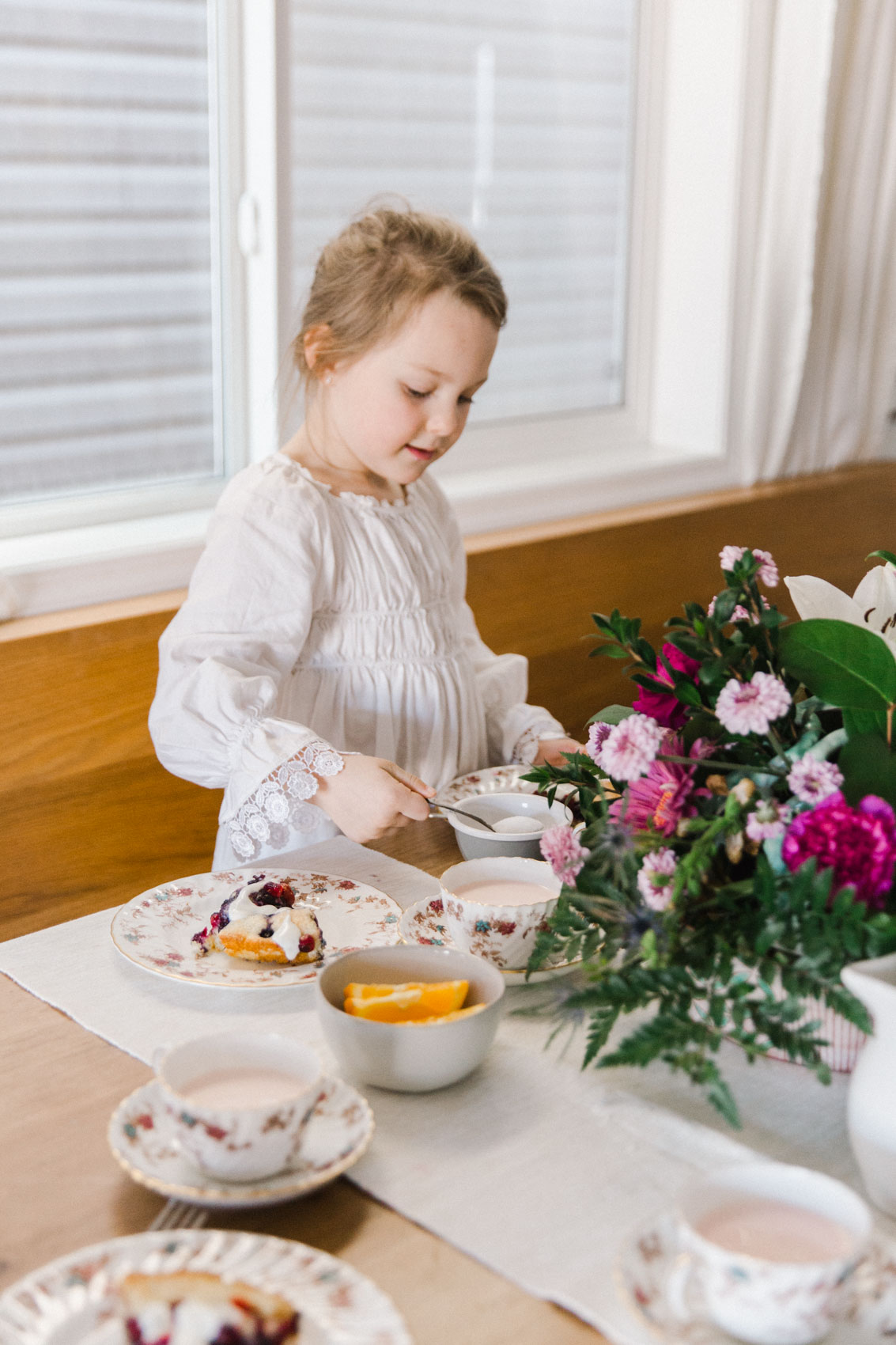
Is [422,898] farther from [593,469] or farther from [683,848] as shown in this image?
[593,469]

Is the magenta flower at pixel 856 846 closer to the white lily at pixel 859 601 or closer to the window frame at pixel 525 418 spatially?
the white lily at pixel 859 601

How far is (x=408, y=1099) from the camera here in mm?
800

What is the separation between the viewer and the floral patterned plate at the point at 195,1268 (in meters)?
0.59

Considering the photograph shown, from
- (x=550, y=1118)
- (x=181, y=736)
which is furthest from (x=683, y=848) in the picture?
(x=181, y=736)

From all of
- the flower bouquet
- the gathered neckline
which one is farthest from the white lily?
the gathered neckline

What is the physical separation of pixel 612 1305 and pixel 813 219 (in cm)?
250

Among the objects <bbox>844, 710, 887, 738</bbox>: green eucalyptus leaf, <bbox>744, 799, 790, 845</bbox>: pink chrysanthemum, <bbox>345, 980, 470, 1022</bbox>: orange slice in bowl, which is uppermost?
<bbox>844, 710, 887, 738</bbox>: green eucalyptus leaf

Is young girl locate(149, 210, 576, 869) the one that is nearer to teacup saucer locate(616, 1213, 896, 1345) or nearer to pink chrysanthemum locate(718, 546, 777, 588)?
pink chrysanthemum locate(718, 546, 777, 588)

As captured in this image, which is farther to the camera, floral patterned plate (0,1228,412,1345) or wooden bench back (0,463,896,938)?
wooden bench back (0,463,896,938)

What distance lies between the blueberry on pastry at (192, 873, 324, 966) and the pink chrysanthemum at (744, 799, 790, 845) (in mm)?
341

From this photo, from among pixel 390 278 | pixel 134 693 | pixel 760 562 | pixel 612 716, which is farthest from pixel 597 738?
pixel 134 693

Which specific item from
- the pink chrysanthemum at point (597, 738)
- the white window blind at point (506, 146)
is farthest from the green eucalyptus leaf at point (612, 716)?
the white window blind at point (506, 146)

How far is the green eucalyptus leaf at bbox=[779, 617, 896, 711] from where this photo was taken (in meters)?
0.82

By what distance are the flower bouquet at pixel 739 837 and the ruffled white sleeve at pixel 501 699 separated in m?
0.66
